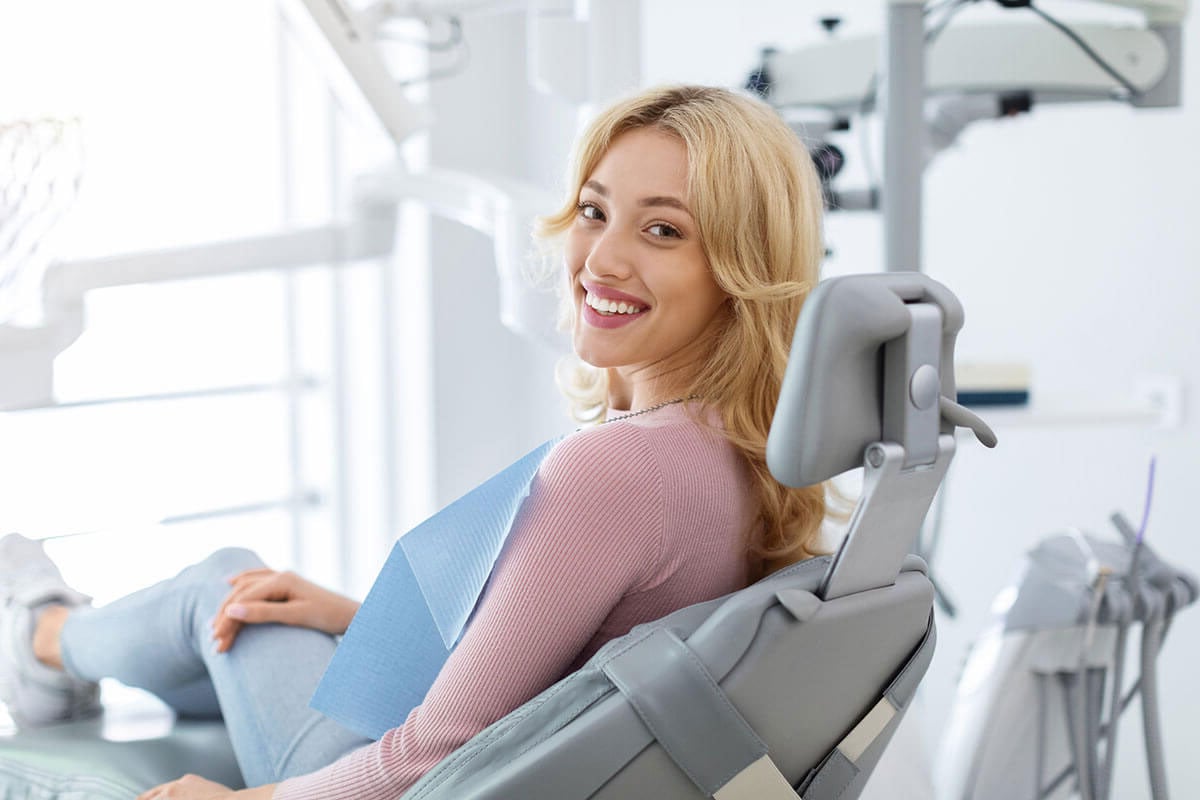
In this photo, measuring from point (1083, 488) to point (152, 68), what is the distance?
221 cm

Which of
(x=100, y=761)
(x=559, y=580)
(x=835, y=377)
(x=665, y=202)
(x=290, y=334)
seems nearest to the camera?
(x=835, y=377)

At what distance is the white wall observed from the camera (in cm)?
226

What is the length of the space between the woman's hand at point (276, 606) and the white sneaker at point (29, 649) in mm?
268

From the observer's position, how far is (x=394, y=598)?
41.5 inches

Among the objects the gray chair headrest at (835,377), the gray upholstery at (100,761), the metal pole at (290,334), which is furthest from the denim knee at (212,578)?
the metal pole at (290,334)

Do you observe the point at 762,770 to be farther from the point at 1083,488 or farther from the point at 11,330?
the point at 1083,488

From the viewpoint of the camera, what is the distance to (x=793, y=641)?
82 centimetres

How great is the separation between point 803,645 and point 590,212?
48 cm

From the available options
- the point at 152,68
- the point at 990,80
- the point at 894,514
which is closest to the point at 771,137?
the point at 894,514

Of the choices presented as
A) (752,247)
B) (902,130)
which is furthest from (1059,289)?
(752,247)

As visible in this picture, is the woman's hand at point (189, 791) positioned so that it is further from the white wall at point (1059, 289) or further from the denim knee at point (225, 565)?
the white wall at point (1059, 289)

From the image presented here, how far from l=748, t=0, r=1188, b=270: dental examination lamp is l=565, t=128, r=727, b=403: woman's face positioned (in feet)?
2.42

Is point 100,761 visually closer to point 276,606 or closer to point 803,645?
point 276,606

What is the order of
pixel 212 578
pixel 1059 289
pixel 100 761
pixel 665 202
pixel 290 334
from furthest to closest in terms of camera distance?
pixel 290 334 < pixel 1059 289 < pixel 212 578 < pixel 100 761 < pixel 665 202
